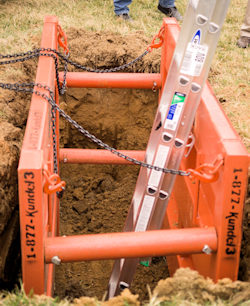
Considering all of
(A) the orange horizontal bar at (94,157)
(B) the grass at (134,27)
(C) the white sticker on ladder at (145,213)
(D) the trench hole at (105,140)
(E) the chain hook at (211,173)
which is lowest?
(D) the trench hole at (105,140)

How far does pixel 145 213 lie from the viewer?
2898 millimetres

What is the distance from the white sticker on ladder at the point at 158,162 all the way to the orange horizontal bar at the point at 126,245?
0.55 m

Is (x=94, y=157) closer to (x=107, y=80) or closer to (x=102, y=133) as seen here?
(x=107, y=80)

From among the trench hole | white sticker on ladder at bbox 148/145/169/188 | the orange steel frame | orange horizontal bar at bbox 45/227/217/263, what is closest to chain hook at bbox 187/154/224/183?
the orange steel frame

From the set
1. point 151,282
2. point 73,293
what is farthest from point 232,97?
point 73,293

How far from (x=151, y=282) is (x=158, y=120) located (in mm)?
1390

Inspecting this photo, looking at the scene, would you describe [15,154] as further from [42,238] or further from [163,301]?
[163,301]

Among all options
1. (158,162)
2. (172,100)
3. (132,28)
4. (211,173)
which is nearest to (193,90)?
(172,100)

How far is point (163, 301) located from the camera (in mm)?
1919

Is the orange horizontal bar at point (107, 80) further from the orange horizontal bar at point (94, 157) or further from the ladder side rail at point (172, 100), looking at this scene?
the ladder side rail at point (172, 100)

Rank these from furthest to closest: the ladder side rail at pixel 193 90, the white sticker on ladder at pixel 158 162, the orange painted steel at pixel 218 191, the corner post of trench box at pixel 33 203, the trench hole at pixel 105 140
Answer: the trench hole at pixel 105 140
the white sticker on ladder at pixel 158 162
the ladder side rail at pixel 193 90
the orange painted steel at pixel 218 191
the corner post of trench box at pixel 33 203

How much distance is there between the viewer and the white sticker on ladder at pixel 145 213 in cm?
Result: 289

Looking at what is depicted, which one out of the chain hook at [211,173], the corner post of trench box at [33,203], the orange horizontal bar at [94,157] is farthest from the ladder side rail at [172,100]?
the orange horizontal bar at [94,157]

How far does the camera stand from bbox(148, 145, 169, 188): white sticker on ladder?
112 inches
